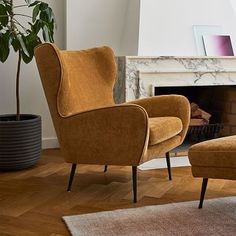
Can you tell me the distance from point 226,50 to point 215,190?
159cm

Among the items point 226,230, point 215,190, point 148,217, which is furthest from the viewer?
point 215,190

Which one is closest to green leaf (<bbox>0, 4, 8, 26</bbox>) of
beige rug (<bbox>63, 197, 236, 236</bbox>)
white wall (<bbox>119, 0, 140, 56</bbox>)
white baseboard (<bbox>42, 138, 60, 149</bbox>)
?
white wall (<bbox>119, 0, 140, 56</bbox>)

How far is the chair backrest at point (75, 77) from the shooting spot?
7.56ft

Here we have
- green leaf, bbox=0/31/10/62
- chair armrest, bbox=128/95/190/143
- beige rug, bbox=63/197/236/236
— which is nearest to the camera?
beige rug, bbox=63/197/236/236

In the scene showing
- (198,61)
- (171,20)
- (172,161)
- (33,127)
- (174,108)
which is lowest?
(172,161)

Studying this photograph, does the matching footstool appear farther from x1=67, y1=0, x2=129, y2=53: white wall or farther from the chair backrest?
x1=67, y1=0, x2=129, y2=53: white wall

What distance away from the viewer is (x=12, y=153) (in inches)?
114

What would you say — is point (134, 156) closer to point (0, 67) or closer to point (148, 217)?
point (148, 217)

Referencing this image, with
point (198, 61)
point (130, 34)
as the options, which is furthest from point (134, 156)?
point (130, 34)

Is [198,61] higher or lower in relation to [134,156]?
higher

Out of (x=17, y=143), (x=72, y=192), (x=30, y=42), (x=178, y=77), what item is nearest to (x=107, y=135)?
(x=72, y=192)

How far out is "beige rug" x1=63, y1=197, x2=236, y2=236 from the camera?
184cm

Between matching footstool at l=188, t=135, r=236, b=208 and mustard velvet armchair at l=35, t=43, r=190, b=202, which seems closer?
matching footstool at l=188, t=135, r=236, b=208

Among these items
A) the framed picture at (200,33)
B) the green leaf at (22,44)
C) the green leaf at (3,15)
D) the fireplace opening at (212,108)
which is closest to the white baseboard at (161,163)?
the fireplace opening at (212,108)
